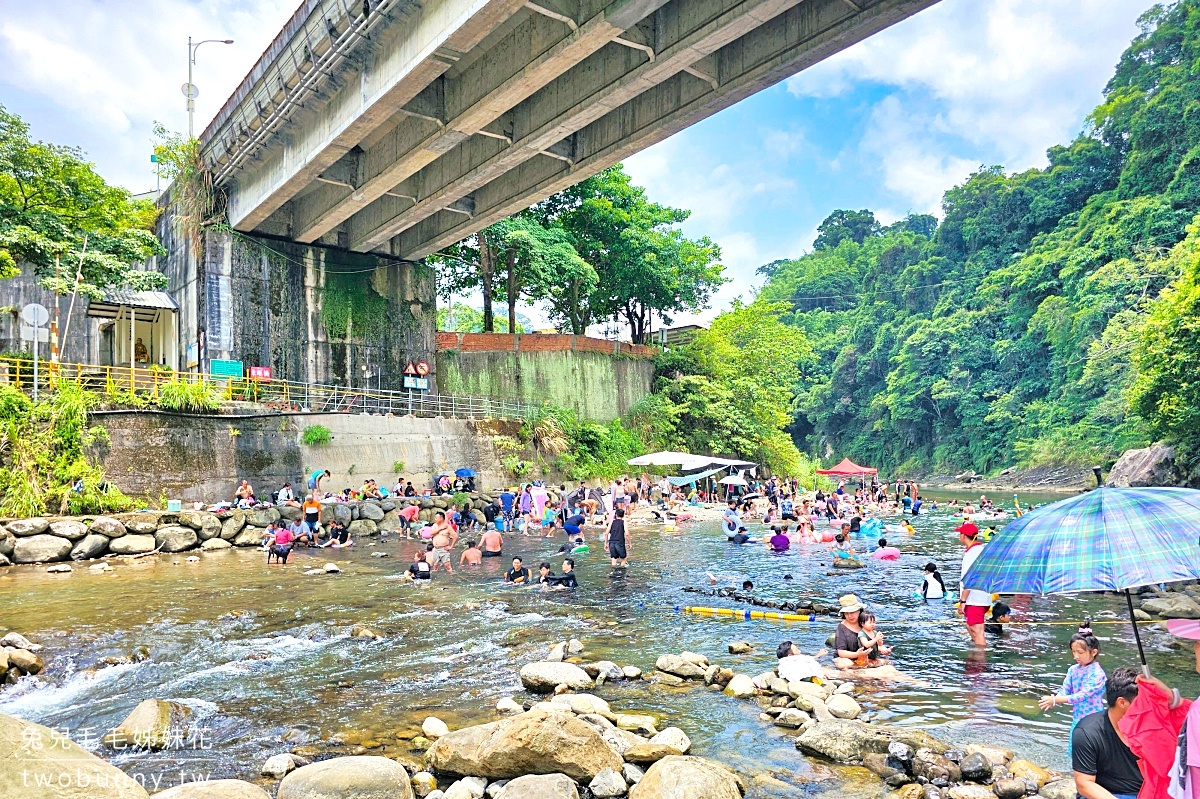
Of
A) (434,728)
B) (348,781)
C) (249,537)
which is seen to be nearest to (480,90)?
(249,537)

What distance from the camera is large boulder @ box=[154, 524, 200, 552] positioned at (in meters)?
18.0

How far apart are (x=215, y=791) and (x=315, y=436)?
770 inches

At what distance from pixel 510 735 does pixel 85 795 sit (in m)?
2.91

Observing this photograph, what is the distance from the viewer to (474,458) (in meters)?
28.6

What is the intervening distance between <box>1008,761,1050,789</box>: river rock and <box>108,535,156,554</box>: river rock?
18.4 m

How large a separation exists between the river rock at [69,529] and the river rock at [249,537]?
11.0 ft

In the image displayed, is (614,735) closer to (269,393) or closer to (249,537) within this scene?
(249,537)

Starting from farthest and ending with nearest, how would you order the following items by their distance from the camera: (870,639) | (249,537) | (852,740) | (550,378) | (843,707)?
(550,378), (249,537), (870,639), (843,707), (852,740)

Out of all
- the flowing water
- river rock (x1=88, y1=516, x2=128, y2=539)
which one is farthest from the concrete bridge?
river rock (x1=88, y1=516, x2=128, y2=539)

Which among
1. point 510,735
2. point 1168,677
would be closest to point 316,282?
point 510,735

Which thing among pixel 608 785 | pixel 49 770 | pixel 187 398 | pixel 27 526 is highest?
pixel 187 398

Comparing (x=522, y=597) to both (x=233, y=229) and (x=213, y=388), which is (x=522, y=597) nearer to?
(x=213, y=388)

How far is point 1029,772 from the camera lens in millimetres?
5715

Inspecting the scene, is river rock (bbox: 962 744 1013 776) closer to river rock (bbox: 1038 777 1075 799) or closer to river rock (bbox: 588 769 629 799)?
river rock (bbox: 1038 777 1075 799)
